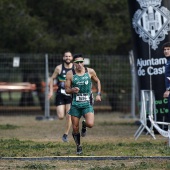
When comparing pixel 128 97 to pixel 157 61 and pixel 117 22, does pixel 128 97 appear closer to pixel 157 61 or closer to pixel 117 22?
pixel 117 22

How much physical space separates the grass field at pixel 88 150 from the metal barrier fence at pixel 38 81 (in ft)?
21.8

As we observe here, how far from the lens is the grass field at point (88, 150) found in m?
11.6

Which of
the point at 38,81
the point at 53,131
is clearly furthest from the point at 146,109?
the point at 38,81

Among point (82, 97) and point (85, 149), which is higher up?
point (82, 97)

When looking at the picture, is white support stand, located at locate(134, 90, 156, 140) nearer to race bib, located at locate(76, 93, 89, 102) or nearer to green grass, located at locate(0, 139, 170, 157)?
green grass, located at locate(0, 139, 170, 157)

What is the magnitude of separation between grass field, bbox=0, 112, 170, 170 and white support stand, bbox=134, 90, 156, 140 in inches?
8.4

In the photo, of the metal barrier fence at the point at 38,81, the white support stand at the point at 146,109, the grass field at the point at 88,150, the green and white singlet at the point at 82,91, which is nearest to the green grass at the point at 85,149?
the grass field at the point at 88,150

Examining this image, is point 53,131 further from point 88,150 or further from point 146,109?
point 88,150

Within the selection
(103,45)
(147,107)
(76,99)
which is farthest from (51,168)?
(103,45)

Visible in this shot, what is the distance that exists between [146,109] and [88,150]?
4.20 metres

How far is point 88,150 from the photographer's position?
13758mm

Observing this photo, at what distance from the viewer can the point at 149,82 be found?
1850cm

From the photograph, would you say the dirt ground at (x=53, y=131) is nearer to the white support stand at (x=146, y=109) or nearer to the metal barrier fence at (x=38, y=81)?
the white support stand at (x=146, y=109)

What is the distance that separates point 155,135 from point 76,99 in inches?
193
